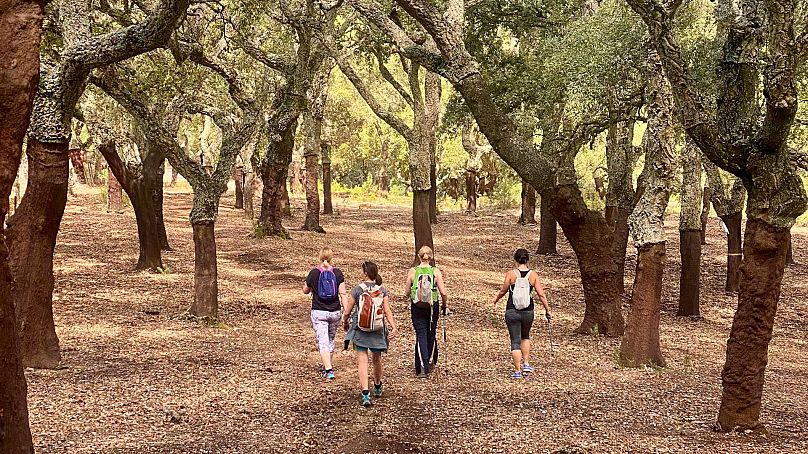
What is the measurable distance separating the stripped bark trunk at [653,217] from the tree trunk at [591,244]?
2.16 m

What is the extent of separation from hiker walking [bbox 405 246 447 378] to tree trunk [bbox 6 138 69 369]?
4.50m

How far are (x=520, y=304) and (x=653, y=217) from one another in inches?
90.3

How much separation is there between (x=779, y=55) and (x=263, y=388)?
276 inches

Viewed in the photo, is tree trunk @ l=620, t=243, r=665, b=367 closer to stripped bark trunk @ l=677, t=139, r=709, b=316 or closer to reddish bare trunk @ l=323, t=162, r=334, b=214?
stripped bark trunk @ l=677, t=139, r=709, b=316

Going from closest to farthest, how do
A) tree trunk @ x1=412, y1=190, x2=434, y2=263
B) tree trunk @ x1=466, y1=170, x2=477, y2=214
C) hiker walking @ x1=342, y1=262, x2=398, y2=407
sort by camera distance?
hiker walking @ x1=342, y1=262, x2=398, y2=407, tree trunk @ x1=412, y1=190, x2=434, y2=263, tree trunk @ x1=466, y1=170, x2=477, y2=214

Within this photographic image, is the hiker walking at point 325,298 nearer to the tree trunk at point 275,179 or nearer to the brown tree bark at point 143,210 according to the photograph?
the brown tree bark at point 143,210

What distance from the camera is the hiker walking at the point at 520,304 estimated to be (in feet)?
37.0

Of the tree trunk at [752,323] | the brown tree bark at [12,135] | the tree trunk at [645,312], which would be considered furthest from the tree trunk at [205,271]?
the brown tree bark at [12,135]

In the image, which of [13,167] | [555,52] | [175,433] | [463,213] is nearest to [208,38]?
[555,52]

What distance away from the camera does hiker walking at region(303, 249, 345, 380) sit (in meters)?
10.8

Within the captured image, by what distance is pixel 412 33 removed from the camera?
70.5ft

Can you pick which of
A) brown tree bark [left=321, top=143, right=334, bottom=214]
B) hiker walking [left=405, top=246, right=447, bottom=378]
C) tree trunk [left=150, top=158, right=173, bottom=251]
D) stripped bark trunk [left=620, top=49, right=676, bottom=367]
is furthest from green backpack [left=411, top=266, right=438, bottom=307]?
brown tree bark [left=321, top=143, right=334, bottom=214]

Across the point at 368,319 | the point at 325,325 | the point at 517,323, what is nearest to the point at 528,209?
the point at 517,323

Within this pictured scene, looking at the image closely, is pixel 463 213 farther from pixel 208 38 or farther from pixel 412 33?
pixel 208 38
